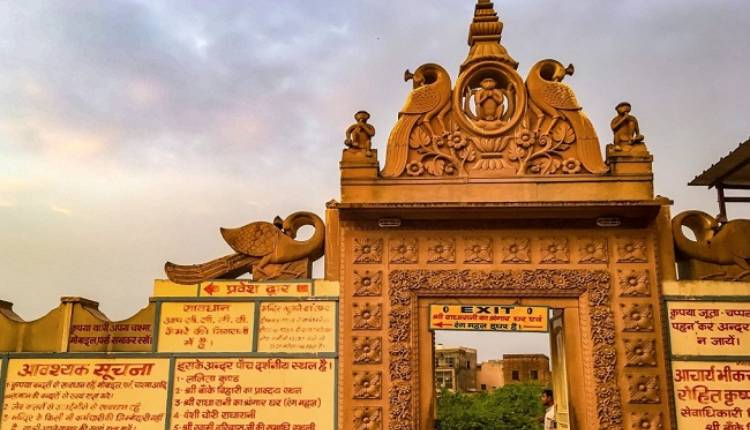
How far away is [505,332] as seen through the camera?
8.68 metres

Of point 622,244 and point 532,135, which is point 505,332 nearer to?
point 622,244

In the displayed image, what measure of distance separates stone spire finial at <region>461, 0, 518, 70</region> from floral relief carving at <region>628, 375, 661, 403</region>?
16.1 feet

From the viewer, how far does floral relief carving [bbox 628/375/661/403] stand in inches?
327

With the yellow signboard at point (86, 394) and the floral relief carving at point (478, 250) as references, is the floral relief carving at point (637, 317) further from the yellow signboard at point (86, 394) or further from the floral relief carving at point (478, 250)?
the yellow signboard at point (86, 394)

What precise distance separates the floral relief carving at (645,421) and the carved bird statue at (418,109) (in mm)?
4628

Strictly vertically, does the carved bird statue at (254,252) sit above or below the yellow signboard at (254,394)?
above

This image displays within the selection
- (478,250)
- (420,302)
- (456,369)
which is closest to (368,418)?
(420,302)

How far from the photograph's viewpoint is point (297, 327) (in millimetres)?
8867

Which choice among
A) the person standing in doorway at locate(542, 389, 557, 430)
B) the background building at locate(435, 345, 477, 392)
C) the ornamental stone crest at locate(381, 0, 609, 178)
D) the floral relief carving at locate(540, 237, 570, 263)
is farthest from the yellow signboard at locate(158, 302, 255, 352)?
the background building at locate(435, 345, 477, 392)

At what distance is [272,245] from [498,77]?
4.35 meters

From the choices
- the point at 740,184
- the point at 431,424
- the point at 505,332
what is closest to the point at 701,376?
the point at 505,332

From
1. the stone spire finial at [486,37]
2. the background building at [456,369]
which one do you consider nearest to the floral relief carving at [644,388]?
the stone spire finial at [486,37]

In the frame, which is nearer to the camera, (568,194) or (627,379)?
(627,379)

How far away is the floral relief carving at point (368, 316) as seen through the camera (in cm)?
880
